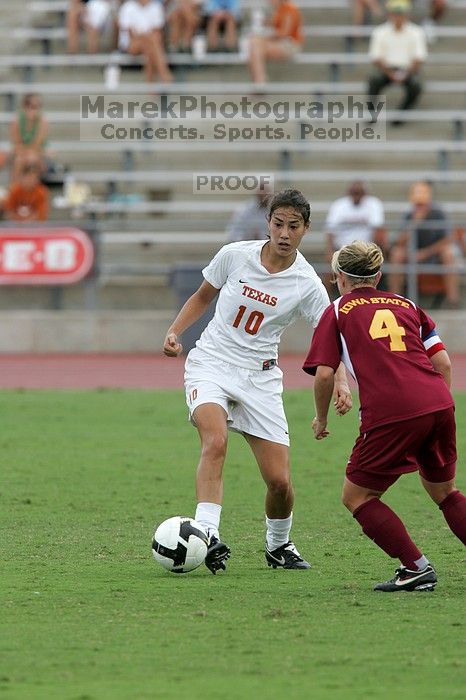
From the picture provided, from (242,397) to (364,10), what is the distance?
19.4m

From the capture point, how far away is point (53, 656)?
206 inches

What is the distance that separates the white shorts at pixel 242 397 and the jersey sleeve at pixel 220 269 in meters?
0.42

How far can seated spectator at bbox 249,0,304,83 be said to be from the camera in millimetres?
23875

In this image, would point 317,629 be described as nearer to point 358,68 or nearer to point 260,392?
point 260,392

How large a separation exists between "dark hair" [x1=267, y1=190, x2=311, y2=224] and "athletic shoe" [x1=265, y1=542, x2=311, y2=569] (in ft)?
5.68

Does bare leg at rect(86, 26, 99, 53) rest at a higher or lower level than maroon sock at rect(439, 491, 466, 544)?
higher

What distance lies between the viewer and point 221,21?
24.8 meters

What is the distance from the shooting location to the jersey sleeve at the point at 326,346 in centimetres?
654

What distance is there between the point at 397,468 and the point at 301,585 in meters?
0.77

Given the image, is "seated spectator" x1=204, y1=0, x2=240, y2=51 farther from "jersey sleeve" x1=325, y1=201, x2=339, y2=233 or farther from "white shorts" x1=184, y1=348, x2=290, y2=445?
"white shorts" x1=184, y1=348, x2=290, y2=445

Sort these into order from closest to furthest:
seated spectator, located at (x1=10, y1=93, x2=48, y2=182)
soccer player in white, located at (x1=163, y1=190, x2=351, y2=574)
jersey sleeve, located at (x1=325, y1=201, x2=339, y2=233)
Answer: soccer player in white, located at (x1=163, y1=190, x2=351, y2=574) → jersey sleeve, located at (x1=325, y1=201, x2=339, y2=233) → seated spectator, located at (x1=10, y1=93, x2=48, y2=182)

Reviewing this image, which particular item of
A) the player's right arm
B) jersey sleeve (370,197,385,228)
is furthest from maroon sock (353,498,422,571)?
jersey sleeve (370,197,385,228)

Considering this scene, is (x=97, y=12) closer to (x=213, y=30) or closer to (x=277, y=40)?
(x=213, y=30)

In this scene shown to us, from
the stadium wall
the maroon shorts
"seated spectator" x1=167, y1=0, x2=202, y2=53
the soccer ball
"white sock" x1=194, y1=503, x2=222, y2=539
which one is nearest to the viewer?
the maroon shorts
